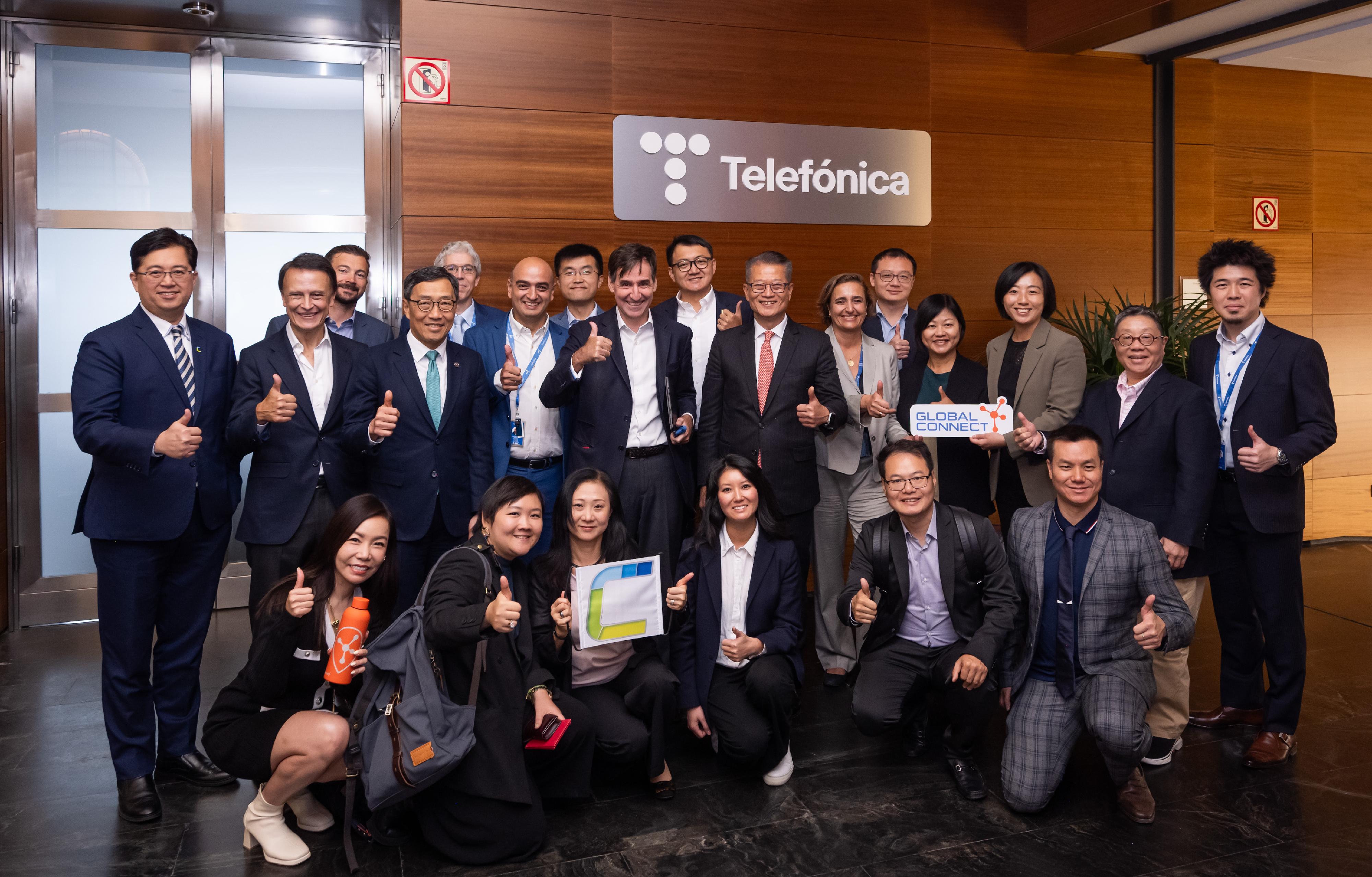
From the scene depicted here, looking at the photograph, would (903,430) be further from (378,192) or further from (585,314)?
(378,192)

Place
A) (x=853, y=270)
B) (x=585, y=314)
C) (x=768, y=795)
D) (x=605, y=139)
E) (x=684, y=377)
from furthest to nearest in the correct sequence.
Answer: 1. (x=853, y=270)
2. (x=605, y=139)
3. (x=585, y=314)
4. (x=684, y=377)
5. (x=768, y=795)

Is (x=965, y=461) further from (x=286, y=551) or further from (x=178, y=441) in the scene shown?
(x=178, y=441)

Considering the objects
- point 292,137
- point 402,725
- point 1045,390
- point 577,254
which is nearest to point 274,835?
point 402,725

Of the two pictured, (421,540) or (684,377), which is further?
(684,377)

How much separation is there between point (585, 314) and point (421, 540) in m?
1.32

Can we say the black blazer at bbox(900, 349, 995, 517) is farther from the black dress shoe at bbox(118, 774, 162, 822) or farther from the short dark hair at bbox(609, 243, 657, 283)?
the black dress shoe at bbox(118, 774, 162, 822)

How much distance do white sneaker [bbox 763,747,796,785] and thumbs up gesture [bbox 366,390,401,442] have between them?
176cm

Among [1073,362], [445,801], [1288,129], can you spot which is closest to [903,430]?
[1073,362]

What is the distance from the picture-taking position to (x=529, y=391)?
13.1ft

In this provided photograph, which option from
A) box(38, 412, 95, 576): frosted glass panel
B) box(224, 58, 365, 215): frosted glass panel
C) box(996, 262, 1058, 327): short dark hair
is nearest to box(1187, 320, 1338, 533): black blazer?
box(996, 262, 1058, 327): short dark hair

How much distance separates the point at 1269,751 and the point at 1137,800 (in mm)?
708

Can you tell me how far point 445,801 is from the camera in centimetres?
272

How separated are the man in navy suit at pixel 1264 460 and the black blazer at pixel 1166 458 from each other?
11 centimetres

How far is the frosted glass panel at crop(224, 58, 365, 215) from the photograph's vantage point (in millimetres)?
5488
